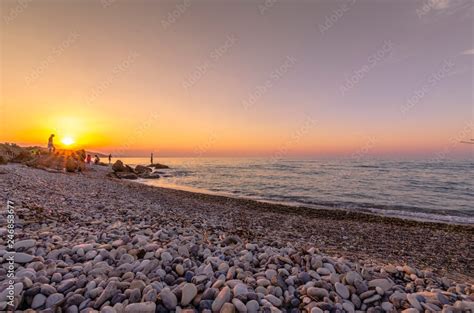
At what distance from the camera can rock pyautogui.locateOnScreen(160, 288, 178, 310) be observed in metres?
2.72

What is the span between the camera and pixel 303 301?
3.03 metres

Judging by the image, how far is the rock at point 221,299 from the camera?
2.74 metres

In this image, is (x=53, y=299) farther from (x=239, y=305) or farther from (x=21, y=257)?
(x=239, y=305)

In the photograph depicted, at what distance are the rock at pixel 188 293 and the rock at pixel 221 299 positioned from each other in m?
0.27

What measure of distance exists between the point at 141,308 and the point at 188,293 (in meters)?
0.52

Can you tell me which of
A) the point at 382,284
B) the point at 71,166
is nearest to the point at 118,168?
the point at 71,166

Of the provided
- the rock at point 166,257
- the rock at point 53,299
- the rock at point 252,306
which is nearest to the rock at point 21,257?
the rock at point 53,299

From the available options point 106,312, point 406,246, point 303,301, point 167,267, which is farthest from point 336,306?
point 406,246

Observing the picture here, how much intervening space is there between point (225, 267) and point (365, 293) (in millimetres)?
1840

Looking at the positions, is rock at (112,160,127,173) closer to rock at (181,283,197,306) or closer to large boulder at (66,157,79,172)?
large boulder at (66,157,79,172)

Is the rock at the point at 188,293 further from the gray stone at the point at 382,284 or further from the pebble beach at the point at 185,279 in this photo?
the gray stone at the point at 382,284

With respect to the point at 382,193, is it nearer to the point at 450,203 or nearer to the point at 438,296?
the point at 450,203

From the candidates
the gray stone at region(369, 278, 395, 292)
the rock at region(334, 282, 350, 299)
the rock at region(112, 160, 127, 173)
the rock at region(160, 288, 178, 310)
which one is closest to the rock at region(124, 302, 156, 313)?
the rock at region(160, 288, 178, 310)

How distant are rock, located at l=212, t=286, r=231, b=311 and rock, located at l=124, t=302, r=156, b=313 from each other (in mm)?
633
